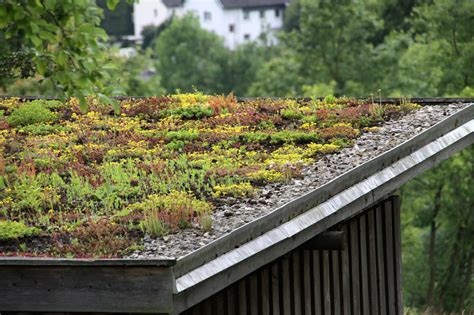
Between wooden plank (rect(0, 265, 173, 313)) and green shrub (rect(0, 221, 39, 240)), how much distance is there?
0.83m

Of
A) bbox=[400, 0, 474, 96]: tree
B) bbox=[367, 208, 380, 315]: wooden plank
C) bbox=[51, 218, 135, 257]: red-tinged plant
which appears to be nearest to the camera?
bbox=[51, 218, 135, 257]: red-tinged plant

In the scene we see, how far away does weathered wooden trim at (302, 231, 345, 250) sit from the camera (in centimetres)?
975

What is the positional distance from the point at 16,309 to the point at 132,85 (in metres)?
36.3

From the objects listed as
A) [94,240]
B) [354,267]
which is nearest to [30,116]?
[354,267]

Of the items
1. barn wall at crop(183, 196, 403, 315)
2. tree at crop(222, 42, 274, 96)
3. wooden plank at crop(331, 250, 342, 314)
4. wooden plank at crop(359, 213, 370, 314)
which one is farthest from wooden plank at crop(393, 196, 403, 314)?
tree at crop(222, 42, 274, 96)

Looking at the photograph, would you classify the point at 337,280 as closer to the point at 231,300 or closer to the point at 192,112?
the point at 231,300

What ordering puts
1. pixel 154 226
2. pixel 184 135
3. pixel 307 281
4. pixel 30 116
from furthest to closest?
pixel 30 116 → pixel 184 135 → pixel 307 281 → pixel 154 226

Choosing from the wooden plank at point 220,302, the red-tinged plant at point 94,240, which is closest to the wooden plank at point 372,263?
the wooden plank at point 220,302

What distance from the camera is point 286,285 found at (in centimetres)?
1034

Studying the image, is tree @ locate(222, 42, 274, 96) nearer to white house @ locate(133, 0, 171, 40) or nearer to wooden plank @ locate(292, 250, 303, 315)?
white house @ locate(133, 0, 171, 40)

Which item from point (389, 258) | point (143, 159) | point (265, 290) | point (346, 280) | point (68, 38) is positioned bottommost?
point (389, 258)

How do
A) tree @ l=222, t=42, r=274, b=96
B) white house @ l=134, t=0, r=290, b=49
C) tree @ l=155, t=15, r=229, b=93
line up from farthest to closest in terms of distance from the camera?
white house @ l=134, t=0, r=290, b=49 < tree @ l=155, t=15, r=229, b=93 < tree @ l=222, t=42, r=274, b=96

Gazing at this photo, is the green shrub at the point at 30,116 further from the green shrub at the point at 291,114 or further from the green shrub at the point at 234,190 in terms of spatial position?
the green shrub at the point at 234,190

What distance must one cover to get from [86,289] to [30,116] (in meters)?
5.66
